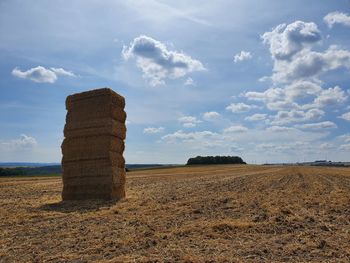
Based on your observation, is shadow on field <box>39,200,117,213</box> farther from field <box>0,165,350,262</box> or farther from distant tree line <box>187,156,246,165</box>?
distant tree line <box>187,156,246,165</box>

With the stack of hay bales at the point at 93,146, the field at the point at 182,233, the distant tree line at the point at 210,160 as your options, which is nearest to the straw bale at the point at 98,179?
the stack of hay bales at the point at 93,146

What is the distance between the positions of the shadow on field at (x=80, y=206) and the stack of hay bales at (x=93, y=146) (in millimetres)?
1224

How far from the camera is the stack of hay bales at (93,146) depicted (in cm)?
1747

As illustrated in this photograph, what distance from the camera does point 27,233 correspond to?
9.84 m

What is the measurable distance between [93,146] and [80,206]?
337 cm

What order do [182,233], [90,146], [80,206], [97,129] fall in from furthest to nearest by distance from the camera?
[90,146], [97,129], [80,206], [182,233]

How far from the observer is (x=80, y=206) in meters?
15.2

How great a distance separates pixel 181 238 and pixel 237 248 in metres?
1.40

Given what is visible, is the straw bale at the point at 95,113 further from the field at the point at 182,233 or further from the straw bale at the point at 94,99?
the field at the point at 182,233

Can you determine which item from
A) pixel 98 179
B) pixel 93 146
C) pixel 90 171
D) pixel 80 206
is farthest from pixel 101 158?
pixel 80 206

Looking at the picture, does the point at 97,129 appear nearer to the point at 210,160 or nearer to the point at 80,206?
the point at 80,206

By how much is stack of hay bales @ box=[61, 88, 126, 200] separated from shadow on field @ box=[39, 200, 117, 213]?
1.22m

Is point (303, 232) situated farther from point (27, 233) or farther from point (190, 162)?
point (190, 162)

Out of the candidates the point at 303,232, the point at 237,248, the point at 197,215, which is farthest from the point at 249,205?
the point at 237,248
